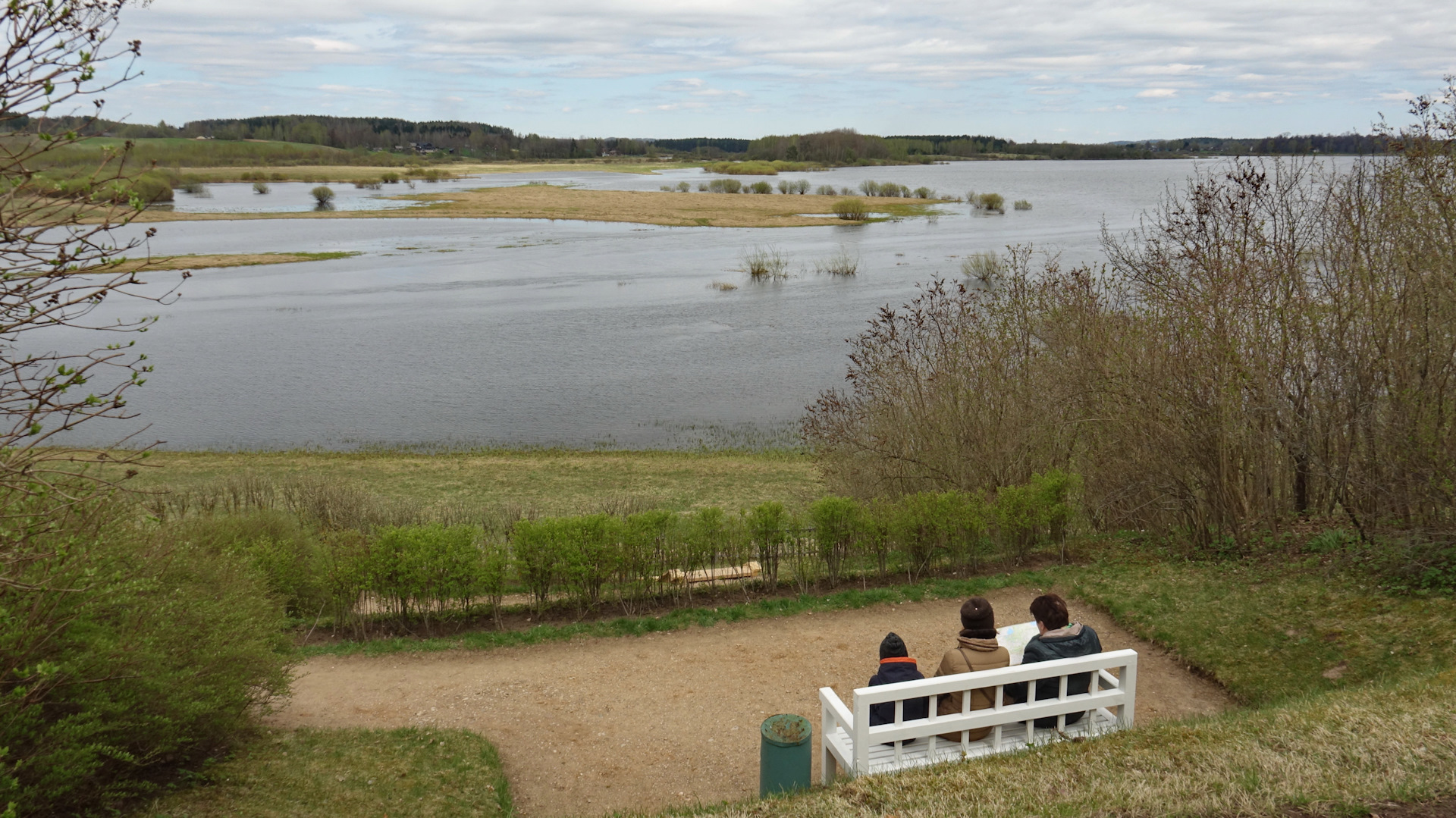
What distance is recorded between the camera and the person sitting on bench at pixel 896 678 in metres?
5.96

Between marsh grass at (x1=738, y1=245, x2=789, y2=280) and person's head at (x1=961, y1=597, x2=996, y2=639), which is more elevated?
marsh grass at (x1=738, y1=245, x2=789, y2=280)

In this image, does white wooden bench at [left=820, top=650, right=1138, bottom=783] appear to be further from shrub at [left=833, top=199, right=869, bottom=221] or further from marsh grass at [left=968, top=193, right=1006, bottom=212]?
marsh grass at [left=968, top=193, right=1006, bottom=212]

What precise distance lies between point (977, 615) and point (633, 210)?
285ft

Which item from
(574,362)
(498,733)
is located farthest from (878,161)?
(498,733)

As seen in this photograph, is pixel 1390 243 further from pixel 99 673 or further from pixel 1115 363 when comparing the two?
pixel 99 673

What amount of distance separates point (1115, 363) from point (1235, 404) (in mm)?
1762

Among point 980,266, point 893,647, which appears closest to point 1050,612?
point 893,647

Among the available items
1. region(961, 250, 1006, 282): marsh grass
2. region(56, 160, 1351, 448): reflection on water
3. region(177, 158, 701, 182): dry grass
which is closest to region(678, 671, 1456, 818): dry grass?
region(56, 160, 1351, 448): reflection on water

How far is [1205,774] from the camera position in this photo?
5.03 meters

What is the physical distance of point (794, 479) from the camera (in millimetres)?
20203

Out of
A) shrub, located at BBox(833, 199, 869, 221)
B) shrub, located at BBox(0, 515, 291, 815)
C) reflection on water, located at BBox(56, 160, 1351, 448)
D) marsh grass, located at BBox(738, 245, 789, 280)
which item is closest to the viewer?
shrub, located at BBox(0, 515, 291, 815)

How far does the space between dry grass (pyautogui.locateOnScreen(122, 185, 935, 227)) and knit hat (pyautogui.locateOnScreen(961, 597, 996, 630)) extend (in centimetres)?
7086

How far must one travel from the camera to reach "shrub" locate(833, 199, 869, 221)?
7744 cm

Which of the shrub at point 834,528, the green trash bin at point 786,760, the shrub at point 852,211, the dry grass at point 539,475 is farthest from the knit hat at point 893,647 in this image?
the shrub at point 852,211
